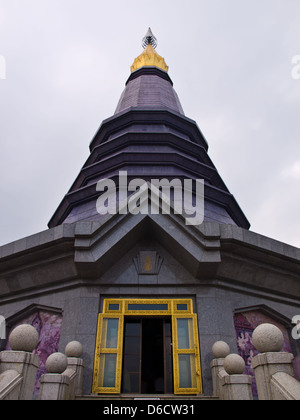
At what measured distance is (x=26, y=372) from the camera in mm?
6859

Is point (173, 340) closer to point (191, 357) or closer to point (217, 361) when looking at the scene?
point (191, 357)

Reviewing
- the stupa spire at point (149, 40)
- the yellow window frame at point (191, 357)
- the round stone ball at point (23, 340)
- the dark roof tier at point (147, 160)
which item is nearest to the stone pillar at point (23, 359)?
the round stone ball at point (23, 340)

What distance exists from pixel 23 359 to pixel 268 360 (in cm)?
476

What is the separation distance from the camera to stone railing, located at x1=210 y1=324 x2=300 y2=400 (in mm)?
6363

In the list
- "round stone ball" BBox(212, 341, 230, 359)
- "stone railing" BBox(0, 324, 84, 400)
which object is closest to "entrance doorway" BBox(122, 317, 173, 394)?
"round stone ball" BBox(212, 341, 230, 359)

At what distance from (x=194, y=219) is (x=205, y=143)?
13580 mm

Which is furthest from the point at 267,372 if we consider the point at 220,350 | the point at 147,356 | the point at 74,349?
the point at 147,356

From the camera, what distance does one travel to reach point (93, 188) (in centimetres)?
1853

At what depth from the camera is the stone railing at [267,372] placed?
6.36 meters

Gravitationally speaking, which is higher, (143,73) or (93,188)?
(143,73)

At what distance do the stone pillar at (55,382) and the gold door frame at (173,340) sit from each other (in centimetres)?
220

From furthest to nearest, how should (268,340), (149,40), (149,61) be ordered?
(149,40), (149,61), (268,340)
